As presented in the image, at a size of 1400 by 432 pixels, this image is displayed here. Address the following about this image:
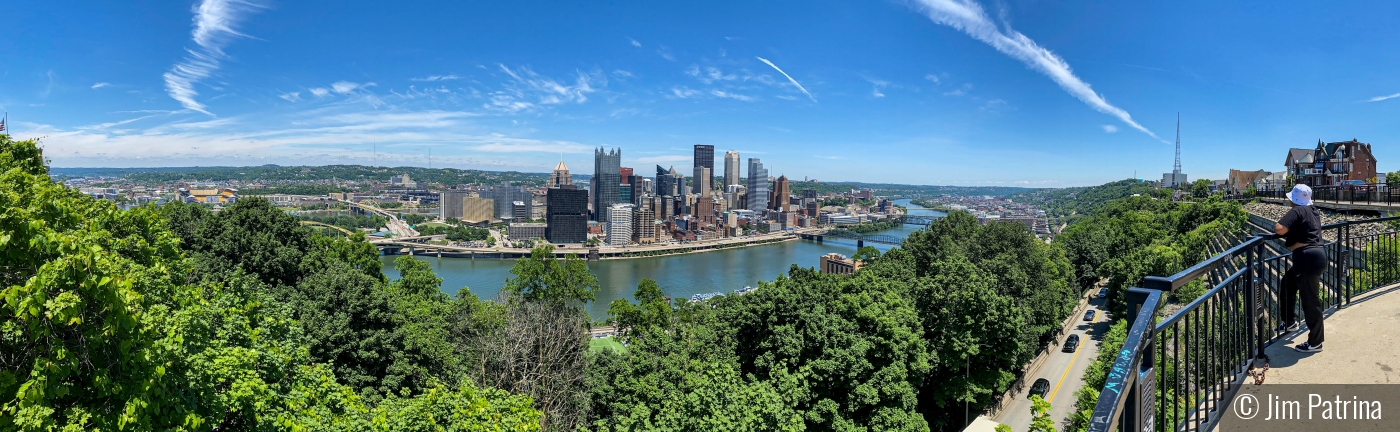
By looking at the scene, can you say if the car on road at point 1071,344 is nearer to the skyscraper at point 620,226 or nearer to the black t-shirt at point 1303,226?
the black t-shirt at point 1303,226

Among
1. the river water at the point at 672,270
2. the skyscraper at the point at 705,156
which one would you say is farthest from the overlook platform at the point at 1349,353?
the skyscraper at the point at 705,156

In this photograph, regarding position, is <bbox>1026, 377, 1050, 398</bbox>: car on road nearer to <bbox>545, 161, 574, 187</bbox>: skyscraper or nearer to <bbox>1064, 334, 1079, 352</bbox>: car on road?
<bbox>1064, 334, 1079, 352</bbox>: car on road

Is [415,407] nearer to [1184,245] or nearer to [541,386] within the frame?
[541,386]

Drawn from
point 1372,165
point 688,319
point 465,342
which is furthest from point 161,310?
point 1372,165

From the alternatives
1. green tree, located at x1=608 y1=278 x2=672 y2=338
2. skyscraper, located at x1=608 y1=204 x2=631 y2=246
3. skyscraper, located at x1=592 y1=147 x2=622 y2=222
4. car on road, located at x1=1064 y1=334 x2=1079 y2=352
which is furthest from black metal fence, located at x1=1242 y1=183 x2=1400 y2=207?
skyscraper, located at x1=592 y1=147 x2=622 y2=222

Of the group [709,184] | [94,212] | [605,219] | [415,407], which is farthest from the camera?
[709,184]

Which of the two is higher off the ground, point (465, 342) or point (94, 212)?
point (94, 212)
